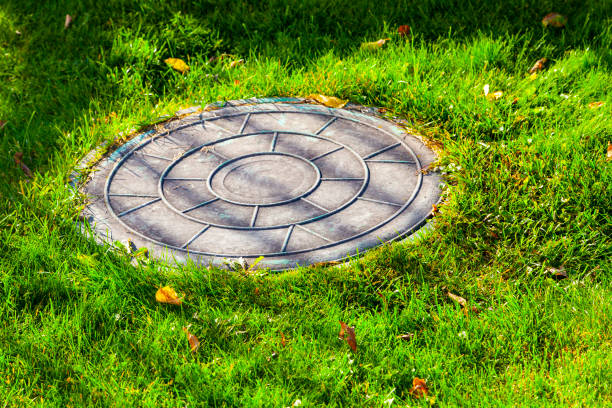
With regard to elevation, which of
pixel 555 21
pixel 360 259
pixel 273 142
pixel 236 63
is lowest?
pixel 360 259

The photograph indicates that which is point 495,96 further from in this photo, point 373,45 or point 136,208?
point 136,208

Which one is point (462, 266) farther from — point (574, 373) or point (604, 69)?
point (604, 69)

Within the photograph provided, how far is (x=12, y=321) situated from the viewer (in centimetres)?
276

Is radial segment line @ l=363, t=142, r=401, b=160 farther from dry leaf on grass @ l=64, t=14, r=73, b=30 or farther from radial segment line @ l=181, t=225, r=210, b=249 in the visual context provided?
dry leaf on grass @ l=64, t=14, r=73, b=30

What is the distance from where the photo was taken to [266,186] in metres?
3.44

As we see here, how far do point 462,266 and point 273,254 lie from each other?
0.78 meters

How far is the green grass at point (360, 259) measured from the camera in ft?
8.13

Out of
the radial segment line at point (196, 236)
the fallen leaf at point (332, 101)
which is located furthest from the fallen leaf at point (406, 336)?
the fallen leaf at point (332, 101)

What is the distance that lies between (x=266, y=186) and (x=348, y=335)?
3.42 feet

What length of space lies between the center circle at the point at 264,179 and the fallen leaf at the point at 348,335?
84 centimetres

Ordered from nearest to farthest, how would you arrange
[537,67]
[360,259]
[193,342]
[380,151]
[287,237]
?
1. [193,342]
2. [360,259]
3. [287,237]
4. [380,151]
5. [537,67]

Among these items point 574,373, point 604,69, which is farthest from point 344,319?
point 604,69

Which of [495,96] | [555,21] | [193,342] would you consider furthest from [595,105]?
[193,342]

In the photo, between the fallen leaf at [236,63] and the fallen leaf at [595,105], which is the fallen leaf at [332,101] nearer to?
the fallen leaf at [236,63]
